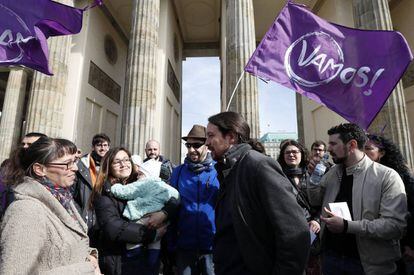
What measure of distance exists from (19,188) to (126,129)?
28.5 feet

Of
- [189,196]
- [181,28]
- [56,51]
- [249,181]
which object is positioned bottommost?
[189,196]

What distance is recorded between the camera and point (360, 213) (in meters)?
2.44

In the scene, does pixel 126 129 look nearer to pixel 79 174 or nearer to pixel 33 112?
pixel 33 112

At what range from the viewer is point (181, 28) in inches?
720

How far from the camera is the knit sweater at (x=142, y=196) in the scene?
2.75 meters

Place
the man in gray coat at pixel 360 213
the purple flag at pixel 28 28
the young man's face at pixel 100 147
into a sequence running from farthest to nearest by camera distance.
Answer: the purple flag at pixel 28 28, the young man's face at pixel 100 147, the man in gray coat at pixel 360 213

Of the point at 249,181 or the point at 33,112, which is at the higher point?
the point at 33,112

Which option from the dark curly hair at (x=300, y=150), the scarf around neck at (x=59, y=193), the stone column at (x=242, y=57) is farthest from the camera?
the stone column at (x=242, y=57)

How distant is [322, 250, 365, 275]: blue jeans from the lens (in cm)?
238

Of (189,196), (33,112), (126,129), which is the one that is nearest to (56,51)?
(33,112)

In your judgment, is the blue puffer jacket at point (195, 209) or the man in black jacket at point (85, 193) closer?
the man in black jacket at point (85, 193)

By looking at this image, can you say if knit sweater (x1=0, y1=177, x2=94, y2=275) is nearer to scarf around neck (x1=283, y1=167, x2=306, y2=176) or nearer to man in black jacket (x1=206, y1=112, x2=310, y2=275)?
man in black jacket (x1=206, y1=112, x2=310, y2=275)

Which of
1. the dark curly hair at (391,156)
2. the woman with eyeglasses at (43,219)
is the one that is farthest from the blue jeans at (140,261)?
the dark curly hair at (391,156)

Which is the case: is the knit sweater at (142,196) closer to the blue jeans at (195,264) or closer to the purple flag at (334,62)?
the blue jeans at (195,264)
